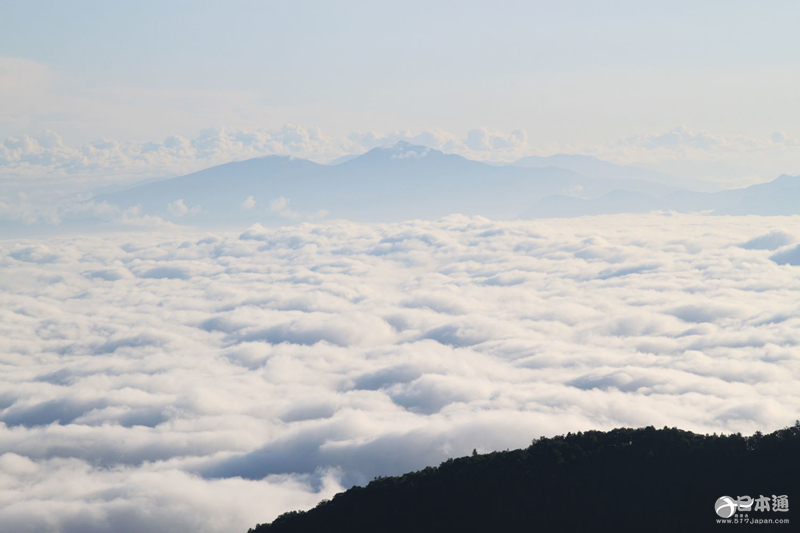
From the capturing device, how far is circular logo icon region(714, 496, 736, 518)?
137ft

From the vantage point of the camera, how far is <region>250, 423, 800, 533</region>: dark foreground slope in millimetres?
44719

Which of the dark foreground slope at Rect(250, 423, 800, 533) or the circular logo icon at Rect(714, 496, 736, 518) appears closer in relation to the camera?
the circular logo icon at Rect(714, 496, 736, 518)

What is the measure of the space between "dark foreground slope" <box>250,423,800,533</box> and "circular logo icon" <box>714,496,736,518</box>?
635 millimetres

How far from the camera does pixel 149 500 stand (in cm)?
15838

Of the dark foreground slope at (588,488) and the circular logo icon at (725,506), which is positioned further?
the dark foreground slope at (588,488)

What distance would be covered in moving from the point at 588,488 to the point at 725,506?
35.4 ft

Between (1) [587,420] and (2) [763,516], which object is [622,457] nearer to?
(2) [763,516]

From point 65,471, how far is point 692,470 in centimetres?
21410

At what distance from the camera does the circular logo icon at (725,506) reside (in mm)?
41812

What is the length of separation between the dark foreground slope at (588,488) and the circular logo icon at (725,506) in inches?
25.0

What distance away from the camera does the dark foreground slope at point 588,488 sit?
4472 cm

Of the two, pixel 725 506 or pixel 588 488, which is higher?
pixel 588 488

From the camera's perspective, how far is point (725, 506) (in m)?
42.6

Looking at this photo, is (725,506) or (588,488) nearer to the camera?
(725,506)
